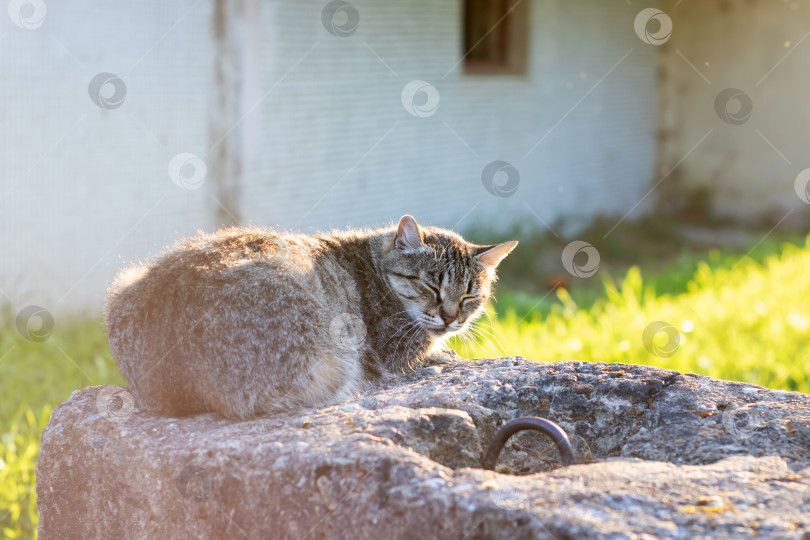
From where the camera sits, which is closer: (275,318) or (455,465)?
(455,465)

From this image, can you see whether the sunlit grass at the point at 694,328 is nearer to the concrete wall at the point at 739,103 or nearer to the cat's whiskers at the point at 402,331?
the cat's whiskers at the point at 402,331

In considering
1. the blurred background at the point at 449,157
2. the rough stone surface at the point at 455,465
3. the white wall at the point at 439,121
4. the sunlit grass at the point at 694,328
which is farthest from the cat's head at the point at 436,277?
the white wall at the point at 439,121

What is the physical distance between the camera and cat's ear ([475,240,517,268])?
11.0ft

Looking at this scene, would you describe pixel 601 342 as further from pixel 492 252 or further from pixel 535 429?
pixel 535 429

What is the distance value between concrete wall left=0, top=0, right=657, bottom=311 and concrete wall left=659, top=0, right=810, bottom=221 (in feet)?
7.13

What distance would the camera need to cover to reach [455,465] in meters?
2.29

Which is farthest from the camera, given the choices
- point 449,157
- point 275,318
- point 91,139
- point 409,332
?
point 449,157

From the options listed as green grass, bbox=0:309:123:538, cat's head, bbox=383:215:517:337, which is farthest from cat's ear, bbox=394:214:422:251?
green grass, bbox=0:309:123:538

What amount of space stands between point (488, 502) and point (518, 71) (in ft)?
27.9

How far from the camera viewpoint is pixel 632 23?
11.4 metres

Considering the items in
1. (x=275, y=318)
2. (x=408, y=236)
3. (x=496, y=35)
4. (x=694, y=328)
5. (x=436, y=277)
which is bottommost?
(x=275, y=318)

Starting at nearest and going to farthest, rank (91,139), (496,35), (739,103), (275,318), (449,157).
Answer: (275,318), (91,139), (449,157), (496,35), (739,103)

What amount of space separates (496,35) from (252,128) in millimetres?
4055

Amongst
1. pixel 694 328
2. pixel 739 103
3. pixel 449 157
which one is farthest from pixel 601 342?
pixel 739 103
